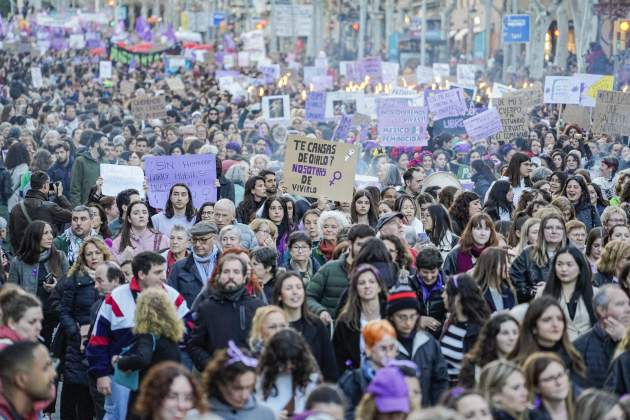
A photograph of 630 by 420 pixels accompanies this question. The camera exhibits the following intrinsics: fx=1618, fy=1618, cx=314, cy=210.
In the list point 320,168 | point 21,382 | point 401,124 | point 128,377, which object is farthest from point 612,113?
point 21,382

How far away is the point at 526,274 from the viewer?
34.5 feet

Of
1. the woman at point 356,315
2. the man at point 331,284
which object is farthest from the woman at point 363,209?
the woman at point 356,315

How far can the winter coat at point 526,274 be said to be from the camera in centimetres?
1030

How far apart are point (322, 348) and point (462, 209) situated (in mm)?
5128

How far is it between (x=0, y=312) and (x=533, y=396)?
2.74m

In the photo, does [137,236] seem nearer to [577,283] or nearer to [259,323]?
[577,283]

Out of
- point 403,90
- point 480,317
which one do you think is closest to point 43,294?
point 480,317

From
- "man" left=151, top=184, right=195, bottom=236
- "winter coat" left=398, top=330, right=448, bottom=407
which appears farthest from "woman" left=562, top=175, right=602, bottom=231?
"winter coat" left=398, top=330, right=448, bottom=407

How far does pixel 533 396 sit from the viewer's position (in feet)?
23.8

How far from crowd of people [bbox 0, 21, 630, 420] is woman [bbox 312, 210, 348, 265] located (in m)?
0.02

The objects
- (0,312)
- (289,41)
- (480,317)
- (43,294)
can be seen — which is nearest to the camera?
(0,312)

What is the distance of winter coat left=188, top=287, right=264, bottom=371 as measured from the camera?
866 cm

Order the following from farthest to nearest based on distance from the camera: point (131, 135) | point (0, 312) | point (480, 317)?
point (131, 135)
point (480, 317)
point (0, 312)

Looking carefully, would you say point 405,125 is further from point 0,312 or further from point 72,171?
point 0,312
